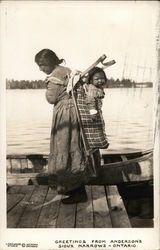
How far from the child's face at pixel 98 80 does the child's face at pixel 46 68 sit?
18 cm

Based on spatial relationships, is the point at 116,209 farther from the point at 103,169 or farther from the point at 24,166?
the point at 24,166

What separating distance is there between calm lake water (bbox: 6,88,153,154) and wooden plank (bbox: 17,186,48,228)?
0.16m

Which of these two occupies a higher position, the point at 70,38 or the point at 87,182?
the point at 70,38

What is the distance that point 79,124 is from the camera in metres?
1.78

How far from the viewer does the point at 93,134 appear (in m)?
1.79

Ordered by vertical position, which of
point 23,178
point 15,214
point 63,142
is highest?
point 63,142

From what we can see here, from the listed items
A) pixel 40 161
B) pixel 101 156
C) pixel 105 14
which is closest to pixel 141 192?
pixel 101 156

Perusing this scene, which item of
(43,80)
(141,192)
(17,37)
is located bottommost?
(141,192)

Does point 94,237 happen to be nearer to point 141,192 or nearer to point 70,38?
point 141,192

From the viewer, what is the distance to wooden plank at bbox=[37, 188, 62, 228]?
1.72 metres

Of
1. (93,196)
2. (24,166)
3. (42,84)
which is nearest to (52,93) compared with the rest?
(42,84)

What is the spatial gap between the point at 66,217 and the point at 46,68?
0.60 meters

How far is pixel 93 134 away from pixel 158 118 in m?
0.27

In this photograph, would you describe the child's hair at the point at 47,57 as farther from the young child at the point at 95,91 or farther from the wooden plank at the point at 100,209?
the wooden plank at the point at 100,209
